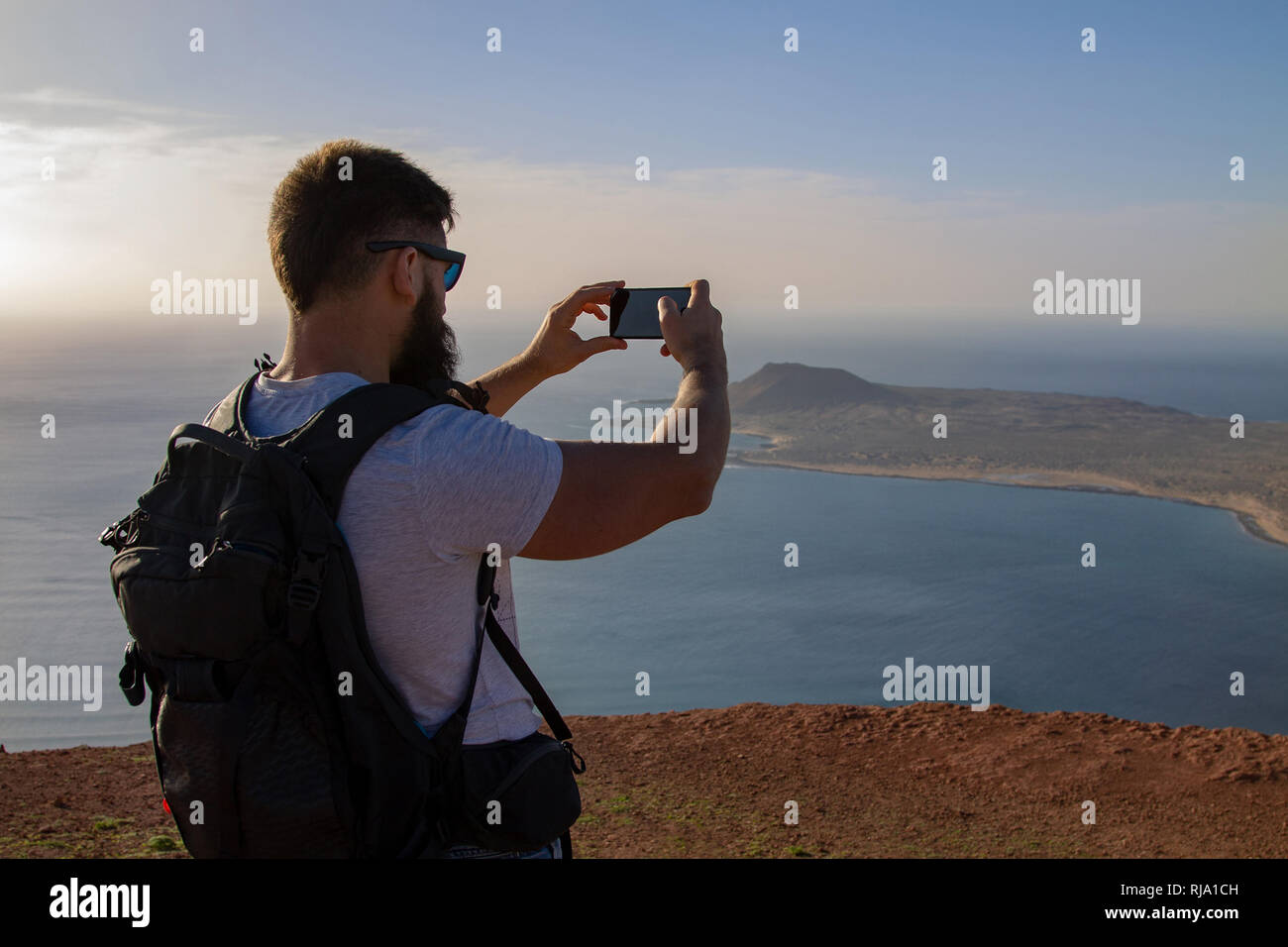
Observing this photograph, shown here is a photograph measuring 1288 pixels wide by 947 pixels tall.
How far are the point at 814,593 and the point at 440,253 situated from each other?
32.7 m

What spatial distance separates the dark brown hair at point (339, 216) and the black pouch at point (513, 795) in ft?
2.78

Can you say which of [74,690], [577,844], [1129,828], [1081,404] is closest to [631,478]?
[577,844]

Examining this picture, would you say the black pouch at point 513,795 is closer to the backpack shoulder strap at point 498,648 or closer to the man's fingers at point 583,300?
the backpack shoulder strap at point 498,648

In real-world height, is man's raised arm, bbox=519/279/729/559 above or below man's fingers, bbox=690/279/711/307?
below

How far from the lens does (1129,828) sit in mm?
7723

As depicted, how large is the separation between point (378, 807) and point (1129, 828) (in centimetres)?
768

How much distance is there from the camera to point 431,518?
5.04ft

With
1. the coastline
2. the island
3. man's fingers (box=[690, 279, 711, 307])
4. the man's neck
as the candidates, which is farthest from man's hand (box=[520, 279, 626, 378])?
the coastline

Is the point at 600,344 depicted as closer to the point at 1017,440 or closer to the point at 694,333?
the point at 694,333

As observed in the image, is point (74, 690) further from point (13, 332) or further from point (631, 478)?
point (13, 332)

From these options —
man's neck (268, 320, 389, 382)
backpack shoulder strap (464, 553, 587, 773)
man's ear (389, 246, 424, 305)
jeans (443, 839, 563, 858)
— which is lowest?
jeans (443, 839, 563, 858)

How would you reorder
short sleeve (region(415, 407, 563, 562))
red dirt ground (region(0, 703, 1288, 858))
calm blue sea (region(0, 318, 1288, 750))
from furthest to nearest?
1. calm blue sea (region(0, 318, 1288, 750))
2. red dirt ground (region(0, 703, 1288, 858))
3. short sleeve (region(415, 407, 563, 562))

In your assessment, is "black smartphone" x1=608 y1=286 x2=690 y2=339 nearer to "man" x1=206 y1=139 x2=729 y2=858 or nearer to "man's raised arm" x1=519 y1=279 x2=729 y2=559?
"man" x1=206 y1=139 x2=729 y2=858

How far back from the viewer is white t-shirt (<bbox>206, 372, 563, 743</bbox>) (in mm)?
1525
